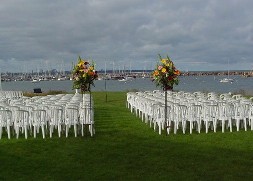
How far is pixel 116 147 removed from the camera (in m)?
14.0

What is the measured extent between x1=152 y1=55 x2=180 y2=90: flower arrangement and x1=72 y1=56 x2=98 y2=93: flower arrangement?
99.2 inches

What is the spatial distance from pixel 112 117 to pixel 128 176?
1358cm

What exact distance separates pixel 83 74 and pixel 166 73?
11.0ft

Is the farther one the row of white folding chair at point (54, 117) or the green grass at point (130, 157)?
the row of white folding chair at point (54, 117)

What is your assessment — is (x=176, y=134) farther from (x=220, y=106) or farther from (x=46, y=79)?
(x=46, y=79)

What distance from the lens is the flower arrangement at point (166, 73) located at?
16.7 metres

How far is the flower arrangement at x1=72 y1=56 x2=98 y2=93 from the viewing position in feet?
55.3

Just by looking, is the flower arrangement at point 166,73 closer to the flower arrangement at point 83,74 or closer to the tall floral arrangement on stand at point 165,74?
the tall floral arrangement on stand at point 165,74

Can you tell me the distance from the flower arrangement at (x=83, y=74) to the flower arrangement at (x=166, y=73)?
2520mm

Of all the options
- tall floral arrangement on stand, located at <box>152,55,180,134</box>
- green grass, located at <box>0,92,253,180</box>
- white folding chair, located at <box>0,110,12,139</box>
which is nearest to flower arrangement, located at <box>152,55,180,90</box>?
tall floral arrangement on stand, located at <box>152,55,180,134</box>

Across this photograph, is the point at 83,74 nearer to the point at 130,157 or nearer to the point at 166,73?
the point at 166,73

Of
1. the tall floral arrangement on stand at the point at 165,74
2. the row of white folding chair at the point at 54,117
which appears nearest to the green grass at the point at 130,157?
the row of white folding chair at the point at 54,117

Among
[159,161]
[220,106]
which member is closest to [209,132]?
[220,106]

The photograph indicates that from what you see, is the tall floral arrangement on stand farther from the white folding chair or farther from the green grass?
the white folding chair
